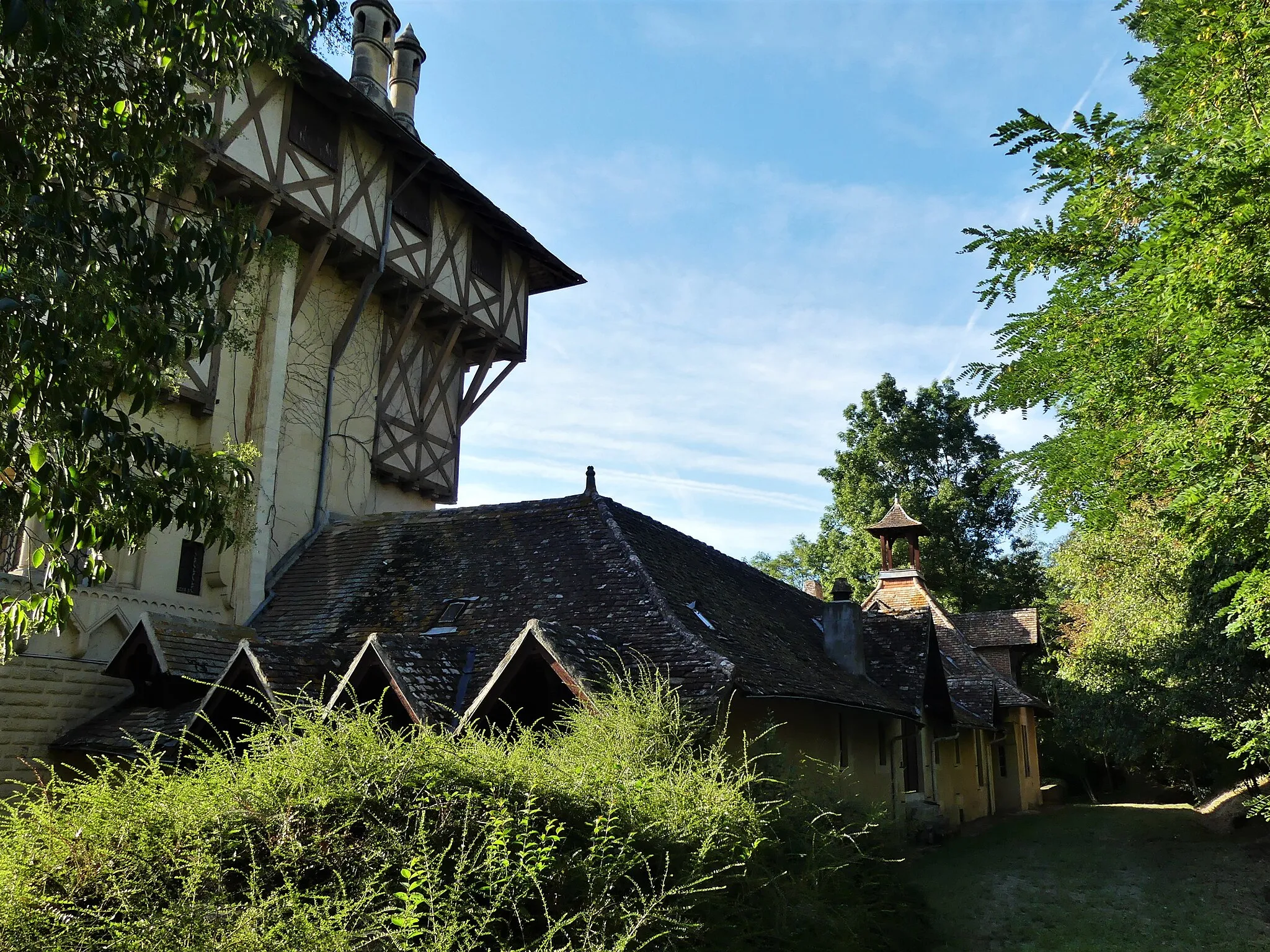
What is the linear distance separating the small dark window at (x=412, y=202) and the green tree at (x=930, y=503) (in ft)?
77.2

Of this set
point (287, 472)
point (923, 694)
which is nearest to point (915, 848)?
point (923, 694)

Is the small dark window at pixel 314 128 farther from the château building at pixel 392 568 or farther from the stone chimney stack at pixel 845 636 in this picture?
the stone chimney stack at pixel 845 636

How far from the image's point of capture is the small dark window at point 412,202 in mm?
17375

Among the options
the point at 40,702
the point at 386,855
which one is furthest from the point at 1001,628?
the point at 386,855

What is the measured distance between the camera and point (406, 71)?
21.3 m

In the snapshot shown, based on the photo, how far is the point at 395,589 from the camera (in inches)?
569

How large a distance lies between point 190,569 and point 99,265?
9490 millimetres

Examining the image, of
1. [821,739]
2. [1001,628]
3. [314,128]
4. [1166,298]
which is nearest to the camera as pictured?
[1166,298]

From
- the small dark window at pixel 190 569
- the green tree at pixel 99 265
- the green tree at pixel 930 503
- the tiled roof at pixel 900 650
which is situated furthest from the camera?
the green tree at pixel 930 503

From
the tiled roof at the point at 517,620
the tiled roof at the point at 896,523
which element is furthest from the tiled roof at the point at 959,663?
the tiled roof at the point at 517,620

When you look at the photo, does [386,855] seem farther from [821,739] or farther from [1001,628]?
[1001,628]

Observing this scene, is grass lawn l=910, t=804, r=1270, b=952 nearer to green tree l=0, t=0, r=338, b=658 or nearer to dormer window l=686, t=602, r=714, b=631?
dormer window l=686, t=602, r=714, b=631

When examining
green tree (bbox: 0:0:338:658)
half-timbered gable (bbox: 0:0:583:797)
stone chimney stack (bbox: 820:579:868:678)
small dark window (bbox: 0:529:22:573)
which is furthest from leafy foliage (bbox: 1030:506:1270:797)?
small dark window (bbox: 0:529:22:573)

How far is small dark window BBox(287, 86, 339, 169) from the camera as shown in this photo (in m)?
15.3
